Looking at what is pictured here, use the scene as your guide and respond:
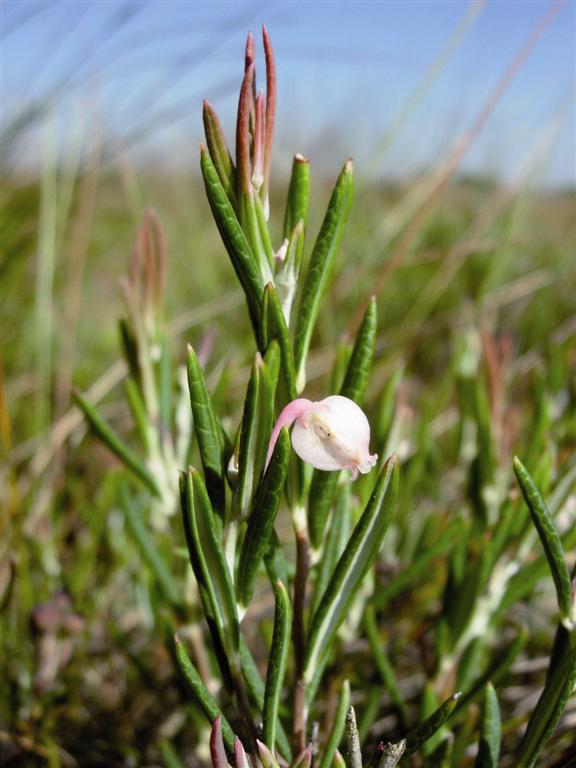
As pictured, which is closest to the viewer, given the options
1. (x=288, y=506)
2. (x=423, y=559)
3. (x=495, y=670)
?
(x=288, y=506)

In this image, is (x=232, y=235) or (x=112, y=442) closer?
(x=232, y=235)

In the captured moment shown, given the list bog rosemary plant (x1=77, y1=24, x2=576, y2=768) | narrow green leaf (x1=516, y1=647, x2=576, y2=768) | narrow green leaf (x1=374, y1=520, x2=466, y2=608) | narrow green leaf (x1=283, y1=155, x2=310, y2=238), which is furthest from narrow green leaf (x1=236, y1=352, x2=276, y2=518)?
narrow green leaf (x1=374, y1=520, x2=466, y2=608)

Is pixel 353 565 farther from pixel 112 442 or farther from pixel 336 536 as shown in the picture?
pixel 112 442

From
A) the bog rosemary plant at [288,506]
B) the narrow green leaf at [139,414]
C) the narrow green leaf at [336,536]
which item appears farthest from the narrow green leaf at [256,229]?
the narrow green leaf at [139,414]

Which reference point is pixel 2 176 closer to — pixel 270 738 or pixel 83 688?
pixel 83 688

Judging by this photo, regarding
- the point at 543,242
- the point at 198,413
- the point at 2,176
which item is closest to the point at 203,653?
the point at 198,413

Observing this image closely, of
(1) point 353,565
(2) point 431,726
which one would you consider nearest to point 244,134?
(1) point 353,565

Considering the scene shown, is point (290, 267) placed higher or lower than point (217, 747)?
higher
